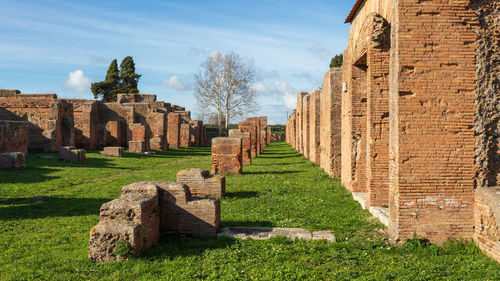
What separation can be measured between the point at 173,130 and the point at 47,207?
2390cm

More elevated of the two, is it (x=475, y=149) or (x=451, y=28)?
(x=451, y=28)

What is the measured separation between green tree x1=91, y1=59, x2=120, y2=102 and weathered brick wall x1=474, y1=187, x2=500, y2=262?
172ft

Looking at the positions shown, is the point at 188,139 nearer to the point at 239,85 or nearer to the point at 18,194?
the point at 239,85

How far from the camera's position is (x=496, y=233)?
4895 mm

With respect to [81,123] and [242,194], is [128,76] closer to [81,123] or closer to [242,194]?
[81,123]

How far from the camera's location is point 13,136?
16.8m

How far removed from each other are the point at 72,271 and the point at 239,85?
3769 centimetres

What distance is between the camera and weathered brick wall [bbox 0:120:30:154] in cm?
1579

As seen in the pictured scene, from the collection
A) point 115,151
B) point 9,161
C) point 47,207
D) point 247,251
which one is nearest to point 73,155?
point 9,161

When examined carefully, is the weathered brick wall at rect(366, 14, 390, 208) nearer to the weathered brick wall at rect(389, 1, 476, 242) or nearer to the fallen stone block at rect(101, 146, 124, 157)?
the weathered brick wall at rect(389, 1, 476, 242)

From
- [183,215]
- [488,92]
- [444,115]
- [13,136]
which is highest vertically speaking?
[488,92]

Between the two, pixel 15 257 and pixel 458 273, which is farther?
pixel 15 257

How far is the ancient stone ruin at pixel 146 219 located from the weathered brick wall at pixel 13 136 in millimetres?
12535

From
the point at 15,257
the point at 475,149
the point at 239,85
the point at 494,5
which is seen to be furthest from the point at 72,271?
the point at 239,85
